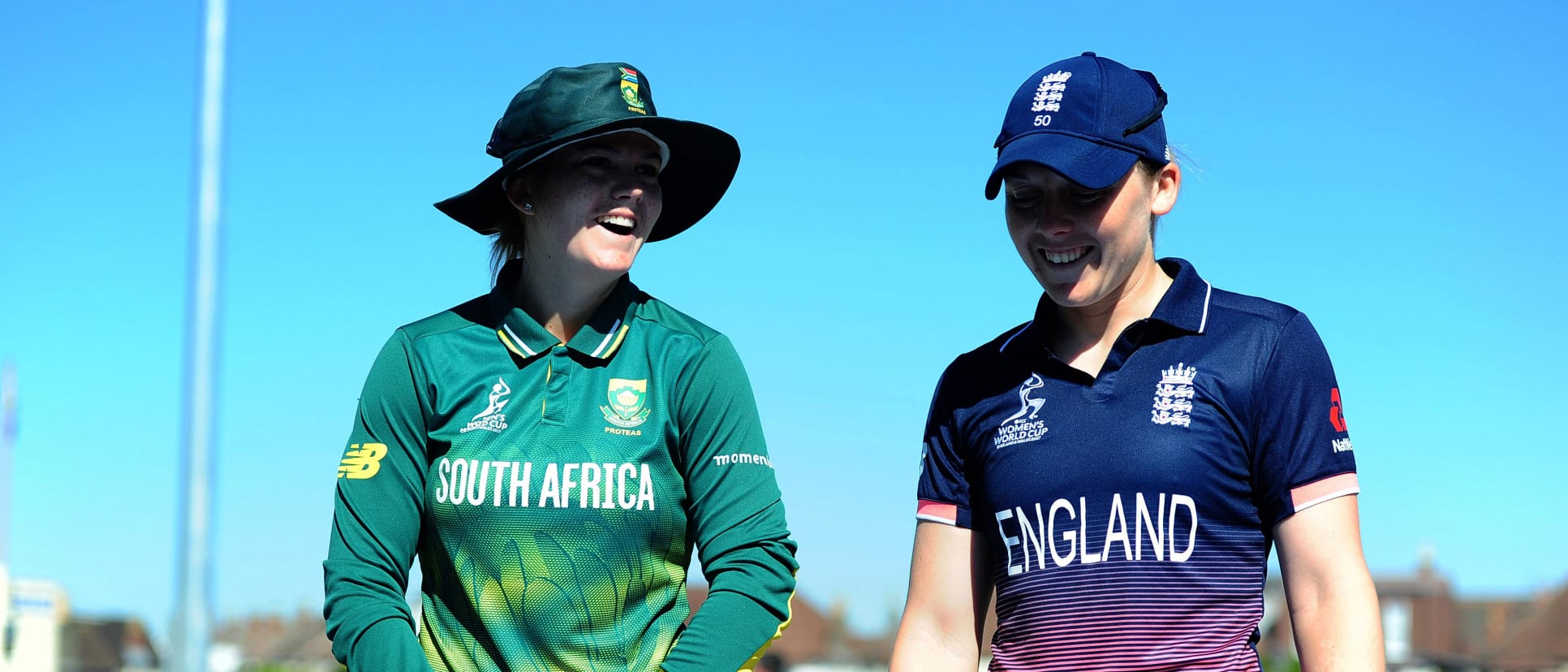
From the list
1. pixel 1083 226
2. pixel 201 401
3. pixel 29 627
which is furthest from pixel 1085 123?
pixel 201 401

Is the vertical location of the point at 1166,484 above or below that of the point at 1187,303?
below

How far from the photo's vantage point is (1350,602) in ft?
10.5

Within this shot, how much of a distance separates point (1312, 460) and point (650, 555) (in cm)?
148

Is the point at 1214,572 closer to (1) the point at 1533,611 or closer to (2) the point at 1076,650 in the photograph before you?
(2) the point at 1076,650

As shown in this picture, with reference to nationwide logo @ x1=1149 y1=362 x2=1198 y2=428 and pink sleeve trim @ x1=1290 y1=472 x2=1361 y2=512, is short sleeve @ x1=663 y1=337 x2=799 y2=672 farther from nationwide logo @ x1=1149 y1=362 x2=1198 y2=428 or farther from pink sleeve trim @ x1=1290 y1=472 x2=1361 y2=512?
pink sleeve trim @ x1=1290 y1=472 x2=1361 y2=512

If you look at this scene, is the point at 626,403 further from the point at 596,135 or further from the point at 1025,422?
the point at 1025,422

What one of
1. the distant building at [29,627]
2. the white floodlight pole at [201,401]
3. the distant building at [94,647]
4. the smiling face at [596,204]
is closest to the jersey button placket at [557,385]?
the smiling face at [596,204]

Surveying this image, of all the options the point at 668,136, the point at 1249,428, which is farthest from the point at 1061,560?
the point at 668,136

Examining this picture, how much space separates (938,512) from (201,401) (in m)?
8.09

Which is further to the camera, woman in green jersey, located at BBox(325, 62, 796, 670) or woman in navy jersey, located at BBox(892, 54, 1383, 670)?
woman in green jersey, located at BBox(325, 62, 796, 670)

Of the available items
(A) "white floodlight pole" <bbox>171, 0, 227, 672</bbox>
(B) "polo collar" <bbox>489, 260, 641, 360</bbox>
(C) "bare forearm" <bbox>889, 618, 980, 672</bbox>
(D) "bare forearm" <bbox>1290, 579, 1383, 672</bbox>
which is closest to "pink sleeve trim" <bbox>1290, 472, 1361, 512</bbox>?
(D) "bare forearm" <bbox>1290, 579, 1383, 672</bbox>

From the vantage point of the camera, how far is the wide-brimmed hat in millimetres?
3785

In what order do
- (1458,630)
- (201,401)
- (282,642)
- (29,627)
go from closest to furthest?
(29,627) → (201,401) → (1458,630) → (282,642)

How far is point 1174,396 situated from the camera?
3328 mm
